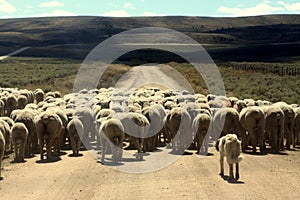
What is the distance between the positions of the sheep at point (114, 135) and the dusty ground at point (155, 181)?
1.76ft

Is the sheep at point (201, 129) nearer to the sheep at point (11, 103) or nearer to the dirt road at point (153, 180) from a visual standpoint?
the dirt road at point (153, 180)

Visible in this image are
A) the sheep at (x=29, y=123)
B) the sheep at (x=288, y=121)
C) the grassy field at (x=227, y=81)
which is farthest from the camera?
the grassy field at (x=227, y=81)

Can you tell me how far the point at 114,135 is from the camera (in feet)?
64.1

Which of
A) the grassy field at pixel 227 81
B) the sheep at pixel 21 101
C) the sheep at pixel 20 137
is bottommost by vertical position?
the sheep at pixel 20 137

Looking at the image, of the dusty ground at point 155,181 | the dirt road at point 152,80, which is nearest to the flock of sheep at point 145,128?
the dusty ground at point 155,181

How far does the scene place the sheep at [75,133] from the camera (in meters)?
21.9

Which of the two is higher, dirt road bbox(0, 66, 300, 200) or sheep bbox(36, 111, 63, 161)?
sheep bbox(36, 111, 63, 161)

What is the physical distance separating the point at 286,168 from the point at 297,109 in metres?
6.11

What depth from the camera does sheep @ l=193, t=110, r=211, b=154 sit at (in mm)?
21469

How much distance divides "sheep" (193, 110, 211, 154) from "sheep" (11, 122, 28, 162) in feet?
23.8

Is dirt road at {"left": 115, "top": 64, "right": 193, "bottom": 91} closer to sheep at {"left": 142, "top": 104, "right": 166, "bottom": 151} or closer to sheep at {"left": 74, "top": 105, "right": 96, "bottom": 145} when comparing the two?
sheep at {"left": 142, "top": 104, "right": 166, "bottom": 151}

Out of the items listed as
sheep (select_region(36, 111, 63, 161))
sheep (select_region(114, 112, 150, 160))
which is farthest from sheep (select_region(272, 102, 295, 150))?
sheep (select_region(36, 111, 63, 161))

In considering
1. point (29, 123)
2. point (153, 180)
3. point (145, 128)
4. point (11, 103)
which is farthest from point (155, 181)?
point (11, 103)

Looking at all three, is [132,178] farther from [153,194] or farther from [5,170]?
[5,170]
